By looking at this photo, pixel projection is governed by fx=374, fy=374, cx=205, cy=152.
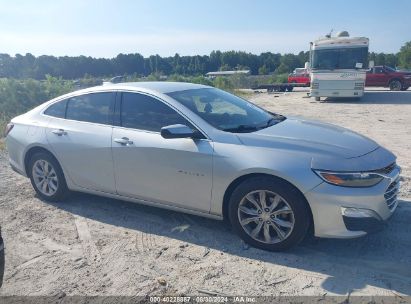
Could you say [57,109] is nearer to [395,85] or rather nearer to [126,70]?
[395,85]

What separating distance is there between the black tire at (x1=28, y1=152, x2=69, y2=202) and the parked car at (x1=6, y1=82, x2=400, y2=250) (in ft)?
0.05

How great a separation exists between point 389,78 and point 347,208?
26.0m

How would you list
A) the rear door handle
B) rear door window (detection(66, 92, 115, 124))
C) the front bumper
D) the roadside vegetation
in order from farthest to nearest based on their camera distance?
the roadside vegetation, the rear door handle, rear door window (detection(66, 92, 115, 124)), the front bumper

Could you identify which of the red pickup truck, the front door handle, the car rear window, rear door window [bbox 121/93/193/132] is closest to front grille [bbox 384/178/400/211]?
rear door window [bbox 121/93/193/132]

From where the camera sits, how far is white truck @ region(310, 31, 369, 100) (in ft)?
57.1

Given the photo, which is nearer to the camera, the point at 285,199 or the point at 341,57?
the point at 285,199

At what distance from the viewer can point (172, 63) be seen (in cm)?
9125

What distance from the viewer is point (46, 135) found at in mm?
4949

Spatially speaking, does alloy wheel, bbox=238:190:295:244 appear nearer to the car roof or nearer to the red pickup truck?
the car roof

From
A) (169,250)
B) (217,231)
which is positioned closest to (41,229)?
(169,250)

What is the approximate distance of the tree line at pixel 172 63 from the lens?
6550 centimetres

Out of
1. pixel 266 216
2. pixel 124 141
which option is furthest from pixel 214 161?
pixel 124 141

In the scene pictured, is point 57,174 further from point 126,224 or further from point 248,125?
point 248,125

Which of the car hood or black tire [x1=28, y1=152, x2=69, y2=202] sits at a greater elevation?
the car hood
